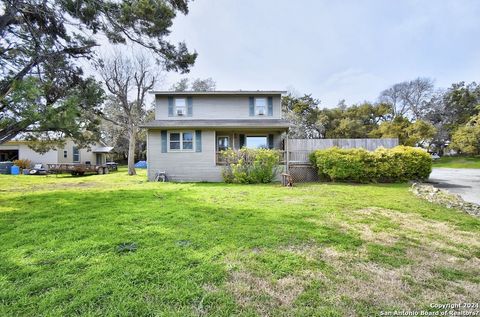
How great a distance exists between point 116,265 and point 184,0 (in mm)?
8366

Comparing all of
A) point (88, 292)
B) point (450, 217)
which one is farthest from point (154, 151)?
point (450, 217)

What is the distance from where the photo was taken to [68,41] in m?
8.36

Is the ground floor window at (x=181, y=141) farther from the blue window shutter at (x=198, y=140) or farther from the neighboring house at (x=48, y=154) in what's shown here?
the neighboring house at (x=48, y=154)

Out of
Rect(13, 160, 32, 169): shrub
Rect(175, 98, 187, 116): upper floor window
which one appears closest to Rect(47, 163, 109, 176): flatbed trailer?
Rect(13, 160, 32, 169): shrub

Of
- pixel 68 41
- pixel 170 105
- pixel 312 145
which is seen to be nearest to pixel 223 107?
pixel 170 105

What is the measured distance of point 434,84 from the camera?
41094 millimetres

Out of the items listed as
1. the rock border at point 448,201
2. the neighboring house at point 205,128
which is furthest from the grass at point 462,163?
the neighboring house at point 205,128

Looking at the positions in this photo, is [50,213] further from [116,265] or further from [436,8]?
[436,8]

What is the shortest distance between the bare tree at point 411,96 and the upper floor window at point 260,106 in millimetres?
36710

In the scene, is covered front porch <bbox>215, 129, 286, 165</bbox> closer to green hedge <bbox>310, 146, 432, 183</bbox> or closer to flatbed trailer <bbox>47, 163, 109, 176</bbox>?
green hedge <bbox>310, 146, 432, 183</bbox>

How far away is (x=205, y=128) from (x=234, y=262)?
1054 cm

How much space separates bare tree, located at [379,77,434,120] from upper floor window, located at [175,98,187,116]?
40.8m

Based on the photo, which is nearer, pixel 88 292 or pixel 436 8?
pixel 88 292

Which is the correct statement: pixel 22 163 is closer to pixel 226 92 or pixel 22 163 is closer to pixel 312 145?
pixel 226 92
